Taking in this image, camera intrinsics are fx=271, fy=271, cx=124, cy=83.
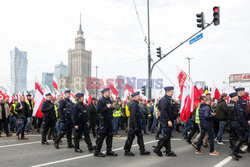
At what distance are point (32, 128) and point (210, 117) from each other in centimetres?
1158

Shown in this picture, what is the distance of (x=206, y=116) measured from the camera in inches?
→ 294

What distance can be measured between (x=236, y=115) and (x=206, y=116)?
2.54ft

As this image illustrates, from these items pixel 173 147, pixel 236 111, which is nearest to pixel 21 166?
pixel 173 147

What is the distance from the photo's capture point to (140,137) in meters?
7.61

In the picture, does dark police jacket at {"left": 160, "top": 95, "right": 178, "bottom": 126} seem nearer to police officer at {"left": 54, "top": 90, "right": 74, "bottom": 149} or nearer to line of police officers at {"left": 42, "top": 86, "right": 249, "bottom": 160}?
line of police officers at {"left": 42, "top": 86, "right": 249, "bottom": 160}

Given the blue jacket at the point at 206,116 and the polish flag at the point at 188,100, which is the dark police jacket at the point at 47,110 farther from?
the blue jacket at the point at 206,116

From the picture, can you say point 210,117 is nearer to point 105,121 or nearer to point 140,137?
point 140,137

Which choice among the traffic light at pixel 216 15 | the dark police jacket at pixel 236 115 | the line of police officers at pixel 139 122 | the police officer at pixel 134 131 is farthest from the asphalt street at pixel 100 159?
the traffic light at pixel 216 15

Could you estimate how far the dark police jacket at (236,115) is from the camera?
23.1 feet

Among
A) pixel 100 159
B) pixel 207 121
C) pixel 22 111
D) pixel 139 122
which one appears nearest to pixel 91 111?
pixel 22 111

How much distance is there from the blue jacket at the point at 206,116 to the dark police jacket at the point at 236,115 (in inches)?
20.5

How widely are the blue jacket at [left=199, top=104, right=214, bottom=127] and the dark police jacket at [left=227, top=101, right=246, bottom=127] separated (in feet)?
1.71

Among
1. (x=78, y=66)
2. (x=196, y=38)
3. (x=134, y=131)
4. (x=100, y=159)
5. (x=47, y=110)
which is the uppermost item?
(x=78, y=66)

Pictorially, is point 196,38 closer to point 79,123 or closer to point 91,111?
point 91,111
